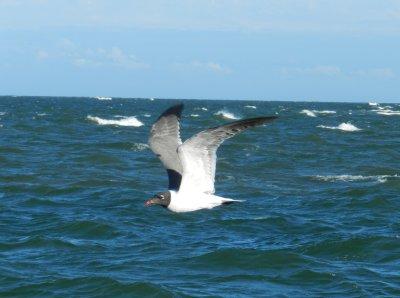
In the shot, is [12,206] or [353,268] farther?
[12,206]

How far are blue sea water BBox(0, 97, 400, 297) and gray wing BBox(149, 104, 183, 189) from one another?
170cm

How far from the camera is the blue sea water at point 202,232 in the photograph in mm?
12664

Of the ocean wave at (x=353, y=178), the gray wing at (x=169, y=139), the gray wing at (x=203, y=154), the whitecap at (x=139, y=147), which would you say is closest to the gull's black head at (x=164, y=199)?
the gray wing at (x=169, y=139)

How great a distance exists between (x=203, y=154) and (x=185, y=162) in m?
0.29

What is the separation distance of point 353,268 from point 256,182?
11.1m

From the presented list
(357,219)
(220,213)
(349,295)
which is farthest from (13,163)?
(349,295)

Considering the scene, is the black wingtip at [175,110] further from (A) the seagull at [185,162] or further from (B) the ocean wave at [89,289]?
(B) the ocean wave at [89,289]

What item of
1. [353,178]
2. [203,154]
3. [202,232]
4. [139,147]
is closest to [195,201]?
[203,154]

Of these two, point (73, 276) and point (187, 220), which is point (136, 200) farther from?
point (73, 276)

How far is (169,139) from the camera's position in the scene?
11109 mm

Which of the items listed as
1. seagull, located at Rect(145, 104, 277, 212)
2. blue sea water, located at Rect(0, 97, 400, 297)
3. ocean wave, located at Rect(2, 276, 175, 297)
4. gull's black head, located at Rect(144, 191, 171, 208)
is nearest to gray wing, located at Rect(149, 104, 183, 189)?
seagull, located at Rect(145, 104, 277, 212)

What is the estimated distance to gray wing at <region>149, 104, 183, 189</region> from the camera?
10.7 m

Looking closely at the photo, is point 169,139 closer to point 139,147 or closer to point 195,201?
point 195,201

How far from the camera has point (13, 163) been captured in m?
28.3
